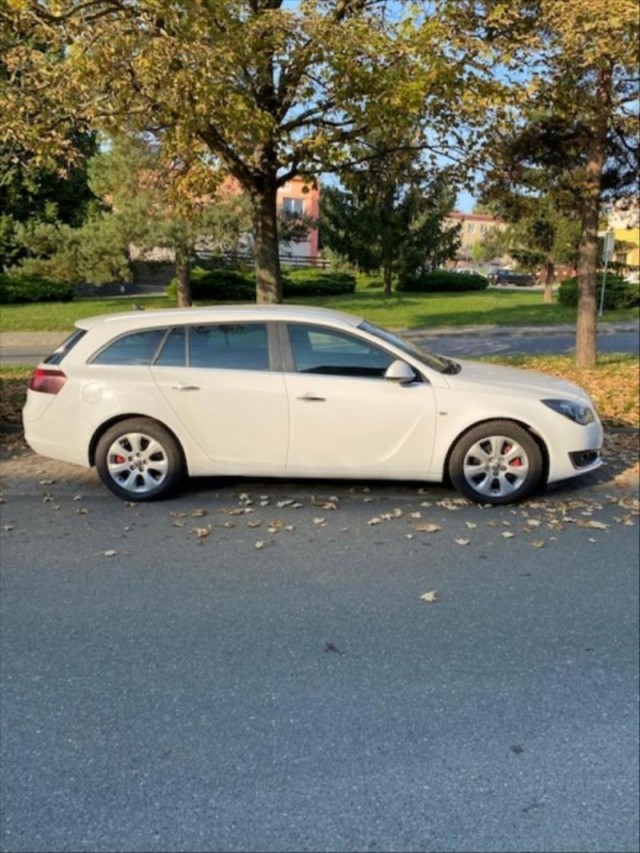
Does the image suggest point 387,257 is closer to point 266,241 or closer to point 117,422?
point 266,241

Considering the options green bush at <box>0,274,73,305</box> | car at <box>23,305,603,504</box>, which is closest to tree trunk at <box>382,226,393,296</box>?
green bush at <box>0,274,73,305</box>

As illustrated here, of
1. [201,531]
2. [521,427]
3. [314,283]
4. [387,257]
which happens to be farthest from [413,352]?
[387,257]

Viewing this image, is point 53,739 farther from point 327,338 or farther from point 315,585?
point 327,338

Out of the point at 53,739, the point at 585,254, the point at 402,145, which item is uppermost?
the point at 402,145

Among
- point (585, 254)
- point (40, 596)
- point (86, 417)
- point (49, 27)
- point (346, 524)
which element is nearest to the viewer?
point (40, 596)

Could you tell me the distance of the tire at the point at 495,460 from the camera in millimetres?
5355

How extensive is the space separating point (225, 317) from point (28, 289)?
926 inches

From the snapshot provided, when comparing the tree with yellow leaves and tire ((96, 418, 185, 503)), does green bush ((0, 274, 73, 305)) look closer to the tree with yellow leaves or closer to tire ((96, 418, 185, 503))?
the tree with yellow leaves

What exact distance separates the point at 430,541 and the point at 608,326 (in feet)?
67.6

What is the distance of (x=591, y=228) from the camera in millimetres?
11039

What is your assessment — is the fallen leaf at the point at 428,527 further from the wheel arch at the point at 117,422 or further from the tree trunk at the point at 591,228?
the tree trunk at the point at 591,228

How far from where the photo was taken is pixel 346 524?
5035 millimetres

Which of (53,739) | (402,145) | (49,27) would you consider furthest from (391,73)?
(53,739)

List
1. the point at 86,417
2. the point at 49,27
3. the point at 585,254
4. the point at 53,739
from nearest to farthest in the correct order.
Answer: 1. the point at 53,739
2. the point at 86,417
3. the point at 49,27
4. the point at 585,254
